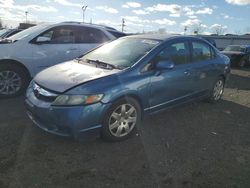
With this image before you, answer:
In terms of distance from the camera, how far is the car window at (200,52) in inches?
214

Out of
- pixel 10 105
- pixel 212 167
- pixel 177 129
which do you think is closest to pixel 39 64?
pixel 10 105

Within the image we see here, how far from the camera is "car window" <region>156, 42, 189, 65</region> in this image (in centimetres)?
464

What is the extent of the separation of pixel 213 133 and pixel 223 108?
1.80 metres

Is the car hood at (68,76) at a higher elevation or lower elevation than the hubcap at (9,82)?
higher

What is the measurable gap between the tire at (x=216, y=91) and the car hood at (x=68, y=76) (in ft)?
9.98

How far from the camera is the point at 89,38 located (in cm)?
716

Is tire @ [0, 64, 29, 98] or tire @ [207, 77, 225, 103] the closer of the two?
tire @ [0, 64, 29, 98]

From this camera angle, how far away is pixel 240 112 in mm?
6051

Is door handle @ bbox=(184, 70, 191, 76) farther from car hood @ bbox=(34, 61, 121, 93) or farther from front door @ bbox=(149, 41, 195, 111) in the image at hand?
car hood @ bbox=(34, 61, 121, 93)

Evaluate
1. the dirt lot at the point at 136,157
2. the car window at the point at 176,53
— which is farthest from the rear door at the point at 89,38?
the car window at the point at 176,53

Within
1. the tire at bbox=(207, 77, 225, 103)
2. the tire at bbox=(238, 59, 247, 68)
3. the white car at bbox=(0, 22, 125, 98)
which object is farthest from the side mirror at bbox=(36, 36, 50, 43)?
the tire at bbox=(238, 59, 247, 68)

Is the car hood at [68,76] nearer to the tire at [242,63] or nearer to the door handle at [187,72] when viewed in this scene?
the door handle at [187,72]

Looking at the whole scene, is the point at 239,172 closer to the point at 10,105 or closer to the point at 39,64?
the point at 10,105

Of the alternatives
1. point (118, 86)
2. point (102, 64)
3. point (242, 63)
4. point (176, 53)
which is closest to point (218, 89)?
point (176, 53)
